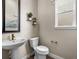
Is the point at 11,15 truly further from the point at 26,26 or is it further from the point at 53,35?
the point at 53,35

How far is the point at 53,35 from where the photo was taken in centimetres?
345

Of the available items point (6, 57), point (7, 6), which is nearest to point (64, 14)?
point (7, 6)

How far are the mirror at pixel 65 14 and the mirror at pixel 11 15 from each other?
50.2 inches

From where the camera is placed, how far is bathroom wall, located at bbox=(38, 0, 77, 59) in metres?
2.74

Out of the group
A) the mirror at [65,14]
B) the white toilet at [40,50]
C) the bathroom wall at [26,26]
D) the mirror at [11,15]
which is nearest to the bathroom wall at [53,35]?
the mirror at [65,14]

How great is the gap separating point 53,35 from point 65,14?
810 mm

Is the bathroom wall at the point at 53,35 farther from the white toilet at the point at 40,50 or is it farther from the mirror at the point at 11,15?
the mirror at the point at 11,15

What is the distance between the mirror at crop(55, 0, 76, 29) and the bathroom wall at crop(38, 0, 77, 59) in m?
0.14

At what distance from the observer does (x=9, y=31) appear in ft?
8.59

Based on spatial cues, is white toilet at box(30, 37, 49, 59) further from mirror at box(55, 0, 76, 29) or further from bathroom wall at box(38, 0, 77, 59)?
mirror at box(55, 0, 76, 29)

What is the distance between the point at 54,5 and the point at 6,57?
86.4 inches

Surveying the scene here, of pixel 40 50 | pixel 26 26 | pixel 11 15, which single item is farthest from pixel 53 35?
pixel 11 15

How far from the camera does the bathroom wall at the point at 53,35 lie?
108 inches

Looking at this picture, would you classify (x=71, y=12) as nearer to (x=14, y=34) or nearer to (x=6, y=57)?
(x=14, y=34)
